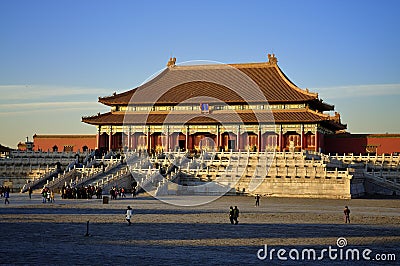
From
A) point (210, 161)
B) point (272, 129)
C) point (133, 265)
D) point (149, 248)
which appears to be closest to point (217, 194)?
point (210, 161)

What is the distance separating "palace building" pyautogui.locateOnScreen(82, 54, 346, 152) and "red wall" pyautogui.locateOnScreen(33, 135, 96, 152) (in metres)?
2.85

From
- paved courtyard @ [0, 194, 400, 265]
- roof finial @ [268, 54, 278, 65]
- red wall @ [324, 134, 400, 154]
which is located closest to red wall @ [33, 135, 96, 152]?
roof finial @ [268, 54, 278, 65]

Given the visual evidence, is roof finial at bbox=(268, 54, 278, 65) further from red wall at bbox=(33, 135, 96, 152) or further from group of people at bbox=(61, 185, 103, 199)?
group of people at bbox=(61, 185, 103, 199)

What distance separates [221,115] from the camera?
223ft

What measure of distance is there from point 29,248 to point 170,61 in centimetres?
6002

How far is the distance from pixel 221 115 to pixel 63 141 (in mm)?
18786

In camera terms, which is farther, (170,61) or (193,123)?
(170,61)

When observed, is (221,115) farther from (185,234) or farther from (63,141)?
(185,234)

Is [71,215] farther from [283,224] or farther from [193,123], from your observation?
[193,123]

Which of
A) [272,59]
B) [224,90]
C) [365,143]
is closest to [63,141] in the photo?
[224,90]

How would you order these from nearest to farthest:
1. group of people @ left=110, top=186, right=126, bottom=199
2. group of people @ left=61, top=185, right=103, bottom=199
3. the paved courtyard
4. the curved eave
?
the paved courtyard
group of people @ left=110, top=186, right=126, bottom=199
group of people @ left=61, top=185, right=103, bottom=199
the curved eave

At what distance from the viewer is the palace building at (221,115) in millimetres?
65625

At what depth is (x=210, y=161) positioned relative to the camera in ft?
174

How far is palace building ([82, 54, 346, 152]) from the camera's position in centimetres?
6562
